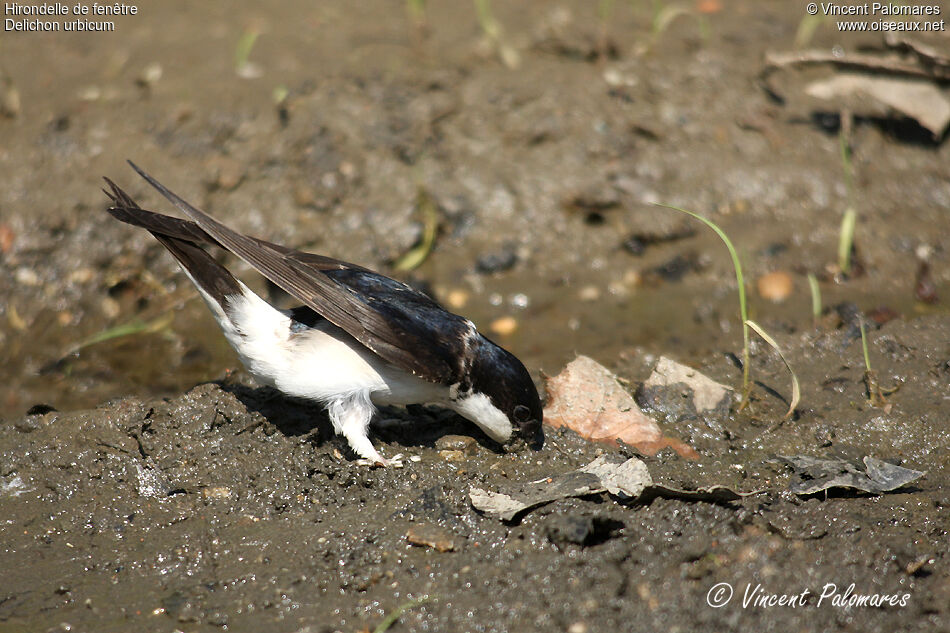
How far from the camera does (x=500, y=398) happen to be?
3416 mm

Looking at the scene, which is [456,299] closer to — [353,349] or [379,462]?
[353,349]

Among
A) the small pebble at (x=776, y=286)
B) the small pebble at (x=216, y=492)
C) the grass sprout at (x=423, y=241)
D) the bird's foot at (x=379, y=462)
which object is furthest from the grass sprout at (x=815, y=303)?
the small pebble at (x=216, y=492)

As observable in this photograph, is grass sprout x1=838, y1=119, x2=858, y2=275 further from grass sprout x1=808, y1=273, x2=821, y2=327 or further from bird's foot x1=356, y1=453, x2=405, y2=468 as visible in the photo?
bird's foot x1=356, y1=453, x2=405, y2=468

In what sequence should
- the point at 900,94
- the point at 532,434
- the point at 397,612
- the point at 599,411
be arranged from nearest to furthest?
the point at 397,612
the point at 532,434
the point at 599,411
the point at 900,94

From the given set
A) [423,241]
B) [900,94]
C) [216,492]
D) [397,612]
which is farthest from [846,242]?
[216,492]

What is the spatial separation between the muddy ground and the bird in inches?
8.3

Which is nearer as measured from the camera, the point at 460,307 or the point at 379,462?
the point at 379,462

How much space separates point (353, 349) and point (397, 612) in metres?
1.23

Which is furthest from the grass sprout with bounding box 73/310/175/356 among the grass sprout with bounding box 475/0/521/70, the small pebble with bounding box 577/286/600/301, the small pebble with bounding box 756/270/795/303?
A: the small pebble with bounding box 756/270/795/303

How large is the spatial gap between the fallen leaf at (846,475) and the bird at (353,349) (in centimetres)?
106

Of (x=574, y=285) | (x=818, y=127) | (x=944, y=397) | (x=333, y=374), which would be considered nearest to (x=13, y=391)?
(x=333, y=374)

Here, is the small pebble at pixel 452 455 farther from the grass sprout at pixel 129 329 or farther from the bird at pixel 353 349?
the grass sprout at pixel 129 329

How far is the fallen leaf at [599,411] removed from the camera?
3566mm

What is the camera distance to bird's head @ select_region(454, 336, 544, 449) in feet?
11.2
